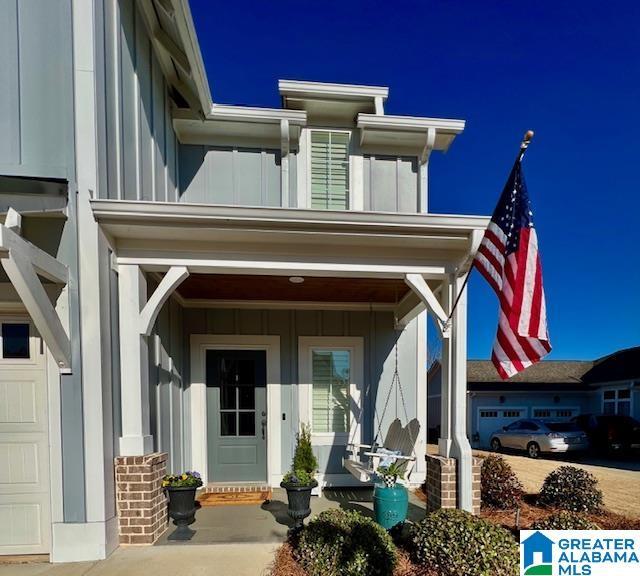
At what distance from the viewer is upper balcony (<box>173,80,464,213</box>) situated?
216 inches

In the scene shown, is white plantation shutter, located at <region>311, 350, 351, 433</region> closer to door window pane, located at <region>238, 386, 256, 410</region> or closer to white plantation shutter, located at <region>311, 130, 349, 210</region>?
door window pane, located at <region>238, 386, 256, 410</region>

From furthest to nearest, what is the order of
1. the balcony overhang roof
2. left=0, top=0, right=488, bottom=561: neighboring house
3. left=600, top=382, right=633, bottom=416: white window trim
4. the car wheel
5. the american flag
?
left=600, top=382, right=633, bottom=416: white window trim, the car wheel, the balcony overhang roof, left=0, top=0, right=488, bottom=561: neighboring house, the american flag

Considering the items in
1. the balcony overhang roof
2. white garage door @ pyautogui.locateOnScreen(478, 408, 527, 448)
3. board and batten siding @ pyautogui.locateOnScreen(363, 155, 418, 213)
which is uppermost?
board and batten siding @ pyautogui.locateOnScreen(363, 155, 418, 213)

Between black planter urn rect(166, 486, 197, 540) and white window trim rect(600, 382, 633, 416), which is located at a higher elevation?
black planter urn rect(166, 486, 197, 540)

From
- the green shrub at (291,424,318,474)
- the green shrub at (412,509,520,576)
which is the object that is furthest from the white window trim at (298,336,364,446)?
the green shrub at (412,509,520,576)

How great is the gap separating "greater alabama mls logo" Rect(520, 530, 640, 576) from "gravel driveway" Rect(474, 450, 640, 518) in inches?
124

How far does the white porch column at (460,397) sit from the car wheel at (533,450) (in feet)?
31.6

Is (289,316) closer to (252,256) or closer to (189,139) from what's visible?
(252,256)

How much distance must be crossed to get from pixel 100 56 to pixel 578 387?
762 inches

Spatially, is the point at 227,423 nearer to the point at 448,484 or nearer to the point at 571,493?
the point at 448,484

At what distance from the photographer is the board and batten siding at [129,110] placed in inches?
131

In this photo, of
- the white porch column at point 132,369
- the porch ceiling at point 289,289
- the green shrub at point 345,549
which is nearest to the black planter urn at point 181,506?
the white porch column at point 132,369

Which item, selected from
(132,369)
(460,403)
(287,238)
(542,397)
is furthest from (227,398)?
(542,397)

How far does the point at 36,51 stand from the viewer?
315 cm
